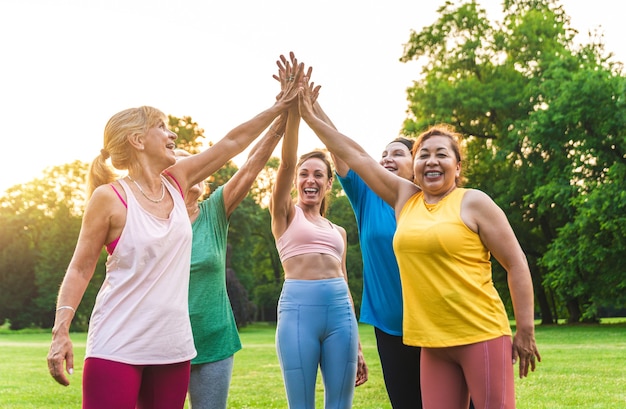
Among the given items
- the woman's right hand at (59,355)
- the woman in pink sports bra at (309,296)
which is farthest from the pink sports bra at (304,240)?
the woman's right hand at (59,355)

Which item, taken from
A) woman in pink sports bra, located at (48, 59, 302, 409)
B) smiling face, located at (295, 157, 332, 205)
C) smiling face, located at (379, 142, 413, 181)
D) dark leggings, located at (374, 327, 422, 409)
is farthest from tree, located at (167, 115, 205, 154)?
woman in pink sports bra, located at (48, 59, 302, 409)

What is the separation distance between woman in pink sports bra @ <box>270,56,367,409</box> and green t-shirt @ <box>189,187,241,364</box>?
0.54 m

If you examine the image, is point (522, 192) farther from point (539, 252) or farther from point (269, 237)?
point (269, 237)

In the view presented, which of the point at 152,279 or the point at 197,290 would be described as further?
the point at 197,290

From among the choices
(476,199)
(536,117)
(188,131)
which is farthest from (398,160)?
(188,131)

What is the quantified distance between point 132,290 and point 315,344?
1.79 meters

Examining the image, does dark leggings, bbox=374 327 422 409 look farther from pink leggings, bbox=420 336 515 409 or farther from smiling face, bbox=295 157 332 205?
smiling face, bbox=295 157 332 205

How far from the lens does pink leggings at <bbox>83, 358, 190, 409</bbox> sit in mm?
2953

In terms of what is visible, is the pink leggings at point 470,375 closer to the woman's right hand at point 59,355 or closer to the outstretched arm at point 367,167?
the outstretched arm at point 367,167

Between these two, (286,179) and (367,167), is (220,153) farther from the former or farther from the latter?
(286,179)

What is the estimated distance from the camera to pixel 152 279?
308 cm

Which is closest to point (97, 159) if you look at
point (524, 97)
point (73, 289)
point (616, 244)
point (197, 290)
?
point (73, 289)

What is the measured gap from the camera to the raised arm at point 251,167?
14.0ft

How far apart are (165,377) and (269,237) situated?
48.6 meters
